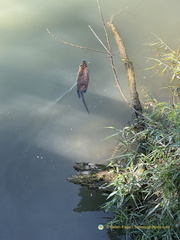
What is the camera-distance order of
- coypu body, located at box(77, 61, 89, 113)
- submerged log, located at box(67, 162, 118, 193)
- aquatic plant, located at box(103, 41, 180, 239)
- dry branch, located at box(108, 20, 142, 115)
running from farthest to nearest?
coypu body, located at box(77, 61, 89, 113)
dry branch, located at box(108, 20, 142, 115)
submerged log, located at box(67, 162, 118, 193)
aquatic plant, located at box(103, 41, 180, 239)

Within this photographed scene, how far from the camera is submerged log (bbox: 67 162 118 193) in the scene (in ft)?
7.10

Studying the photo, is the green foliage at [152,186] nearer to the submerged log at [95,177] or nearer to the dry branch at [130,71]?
the submerged log at [95,177]

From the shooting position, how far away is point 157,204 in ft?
6.45

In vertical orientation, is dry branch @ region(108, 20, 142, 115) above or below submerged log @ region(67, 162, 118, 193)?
above

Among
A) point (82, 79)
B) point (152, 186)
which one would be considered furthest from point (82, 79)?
point (152, 186)

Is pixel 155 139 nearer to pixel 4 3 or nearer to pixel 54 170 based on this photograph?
pixel 54 170

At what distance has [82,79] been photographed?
307cm

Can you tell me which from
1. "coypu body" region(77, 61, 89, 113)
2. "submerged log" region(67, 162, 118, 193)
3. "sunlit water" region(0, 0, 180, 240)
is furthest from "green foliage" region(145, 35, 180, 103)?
"submerged log" region(67, 162, 118, 193)

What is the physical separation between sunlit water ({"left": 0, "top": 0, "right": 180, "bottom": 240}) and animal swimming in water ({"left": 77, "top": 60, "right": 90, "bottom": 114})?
5cm

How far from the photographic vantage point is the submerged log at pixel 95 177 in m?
2.16

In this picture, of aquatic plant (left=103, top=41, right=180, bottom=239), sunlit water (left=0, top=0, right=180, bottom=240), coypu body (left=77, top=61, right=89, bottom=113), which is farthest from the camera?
coypu body (left=77, top=61, right=89, bottom=113)

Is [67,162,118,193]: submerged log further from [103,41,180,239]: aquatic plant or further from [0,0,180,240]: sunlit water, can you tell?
[0,0,180,240]: sunlit water

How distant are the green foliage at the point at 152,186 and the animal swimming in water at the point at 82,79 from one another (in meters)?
0.90

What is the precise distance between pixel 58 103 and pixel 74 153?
506 mm
